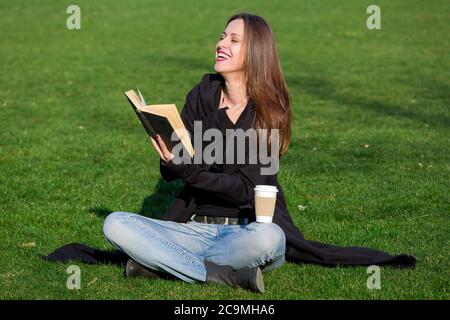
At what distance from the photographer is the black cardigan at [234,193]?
5254 mm

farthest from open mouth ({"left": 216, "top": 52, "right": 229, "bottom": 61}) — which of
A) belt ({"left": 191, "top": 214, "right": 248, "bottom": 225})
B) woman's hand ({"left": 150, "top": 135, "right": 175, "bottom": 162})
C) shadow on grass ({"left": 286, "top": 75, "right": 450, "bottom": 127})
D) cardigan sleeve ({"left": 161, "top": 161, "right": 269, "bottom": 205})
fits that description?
shadow on grass ({"left": 286, "top": 75, "right": 450, "bottom": 127})

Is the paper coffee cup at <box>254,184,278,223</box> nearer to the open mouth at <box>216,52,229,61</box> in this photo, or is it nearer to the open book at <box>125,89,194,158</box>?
the open book at <box>125,89,194,158</box>

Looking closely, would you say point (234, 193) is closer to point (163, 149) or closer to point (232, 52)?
point (163, 149)

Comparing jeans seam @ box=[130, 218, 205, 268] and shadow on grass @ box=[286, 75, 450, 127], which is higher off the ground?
jeans seam @ box=[130, 218, 205, 268]

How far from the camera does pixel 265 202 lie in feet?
16.7

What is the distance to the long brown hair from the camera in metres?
5.48

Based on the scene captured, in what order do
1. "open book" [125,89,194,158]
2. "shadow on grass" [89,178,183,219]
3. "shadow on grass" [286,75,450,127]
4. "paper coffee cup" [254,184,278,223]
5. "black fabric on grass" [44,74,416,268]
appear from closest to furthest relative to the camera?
"open book" [125,89,194,158] < "paper coffee cup" [254,184,278,223] < "black fabric on grass" [44,74,416,268] < "shadow on grass" [89,178,183,219] < "shadow on grass" [286,75,450,127]

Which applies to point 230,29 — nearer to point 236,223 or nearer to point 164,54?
point 236,223

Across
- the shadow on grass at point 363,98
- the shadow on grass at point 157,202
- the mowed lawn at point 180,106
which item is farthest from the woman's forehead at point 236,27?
the shadow on grass at point 363,98

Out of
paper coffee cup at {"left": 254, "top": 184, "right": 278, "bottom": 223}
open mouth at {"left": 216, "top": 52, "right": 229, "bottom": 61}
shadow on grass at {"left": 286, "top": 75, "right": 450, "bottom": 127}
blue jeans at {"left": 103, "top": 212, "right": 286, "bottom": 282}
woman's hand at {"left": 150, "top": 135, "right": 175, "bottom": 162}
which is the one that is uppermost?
open mouth at {"left": 216, "top": 52, "right": 229, "bottom": 61}

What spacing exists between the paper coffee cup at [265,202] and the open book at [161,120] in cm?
47

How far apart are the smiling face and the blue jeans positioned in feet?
3.29

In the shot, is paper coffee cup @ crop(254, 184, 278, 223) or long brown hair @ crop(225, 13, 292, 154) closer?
paper coffee cup @ crop(254, 184, 278, 223)

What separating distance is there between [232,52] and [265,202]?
1035mm
